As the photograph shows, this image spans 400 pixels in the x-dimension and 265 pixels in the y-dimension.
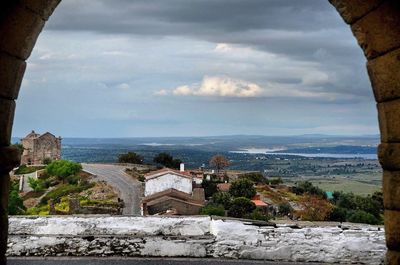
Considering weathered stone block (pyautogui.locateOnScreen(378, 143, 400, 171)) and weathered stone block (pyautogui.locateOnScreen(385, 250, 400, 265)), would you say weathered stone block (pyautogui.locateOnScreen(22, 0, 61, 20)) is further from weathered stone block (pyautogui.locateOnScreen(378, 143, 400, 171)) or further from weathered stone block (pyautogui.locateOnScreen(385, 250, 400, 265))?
weathered stone block (pyautogui.locateOnScreen(385, 250, 400, 265))

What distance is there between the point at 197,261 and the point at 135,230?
1.09 m

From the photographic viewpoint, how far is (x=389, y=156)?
12.2ft

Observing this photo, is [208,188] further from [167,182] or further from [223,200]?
[223,200]

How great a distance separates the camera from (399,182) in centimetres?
368

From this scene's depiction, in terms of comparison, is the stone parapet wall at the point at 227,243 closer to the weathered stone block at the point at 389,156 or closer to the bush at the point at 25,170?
the weathered stone block at the point at 389,156

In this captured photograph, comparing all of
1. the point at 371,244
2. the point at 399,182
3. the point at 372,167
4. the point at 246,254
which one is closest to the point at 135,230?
the point at 246,254

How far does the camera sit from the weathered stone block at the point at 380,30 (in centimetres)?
366

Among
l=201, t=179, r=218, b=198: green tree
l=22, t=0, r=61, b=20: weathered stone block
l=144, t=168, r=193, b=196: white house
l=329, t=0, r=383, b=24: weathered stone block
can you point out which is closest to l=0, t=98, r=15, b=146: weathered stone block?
l=22, t=0, r=61, b=20: weathered stone block

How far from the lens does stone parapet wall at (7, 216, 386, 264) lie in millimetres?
7211

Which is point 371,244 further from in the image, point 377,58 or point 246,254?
point 377,58

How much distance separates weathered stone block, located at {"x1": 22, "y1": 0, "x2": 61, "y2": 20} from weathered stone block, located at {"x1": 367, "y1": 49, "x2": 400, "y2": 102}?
2485 millimetres

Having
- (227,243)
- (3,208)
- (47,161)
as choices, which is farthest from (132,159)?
(3,208)

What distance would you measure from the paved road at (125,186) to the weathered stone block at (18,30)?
39403 millimetres

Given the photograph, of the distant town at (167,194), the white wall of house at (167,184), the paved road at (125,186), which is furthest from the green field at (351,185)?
the paved road at (125,186)
